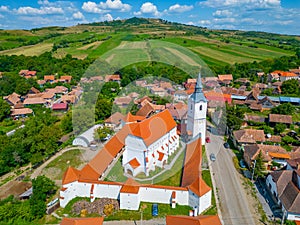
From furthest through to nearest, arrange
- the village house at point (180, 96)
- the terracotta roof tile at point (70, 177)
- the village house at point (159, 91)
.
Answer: the village house at point (159, 91) < the village house at point (180, 96) < the terracotta roof tile at point (70, 177)

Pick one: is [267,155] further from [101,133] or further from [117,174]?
[101,133]

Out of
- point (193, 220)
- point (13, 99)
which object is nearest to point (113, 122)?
point (193, 220)

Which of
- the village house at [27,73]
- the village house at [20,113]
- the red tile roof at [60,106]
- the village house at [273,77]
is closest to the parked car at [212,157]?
the red tile roof at [60,106]

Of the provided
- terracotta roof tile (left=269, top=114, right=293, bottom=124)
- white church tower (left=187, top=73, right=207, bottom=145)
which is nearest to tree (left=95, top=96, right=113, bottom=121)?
white church tower (left=187, top=73, right=207, bottom=145)

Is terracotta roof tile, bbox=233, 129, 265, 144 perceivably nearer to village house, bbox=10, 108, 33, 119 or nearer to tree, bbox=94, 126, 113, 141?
tree, bbox=94, 126, 113, 141

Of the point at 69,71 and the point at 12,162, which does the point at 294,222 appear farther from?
the point at 69,71

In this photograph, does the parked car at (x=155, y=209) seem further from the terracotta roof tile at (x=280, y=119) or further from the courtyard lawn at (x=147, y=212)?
the terracotta roof tile at (x=280, y=119)
